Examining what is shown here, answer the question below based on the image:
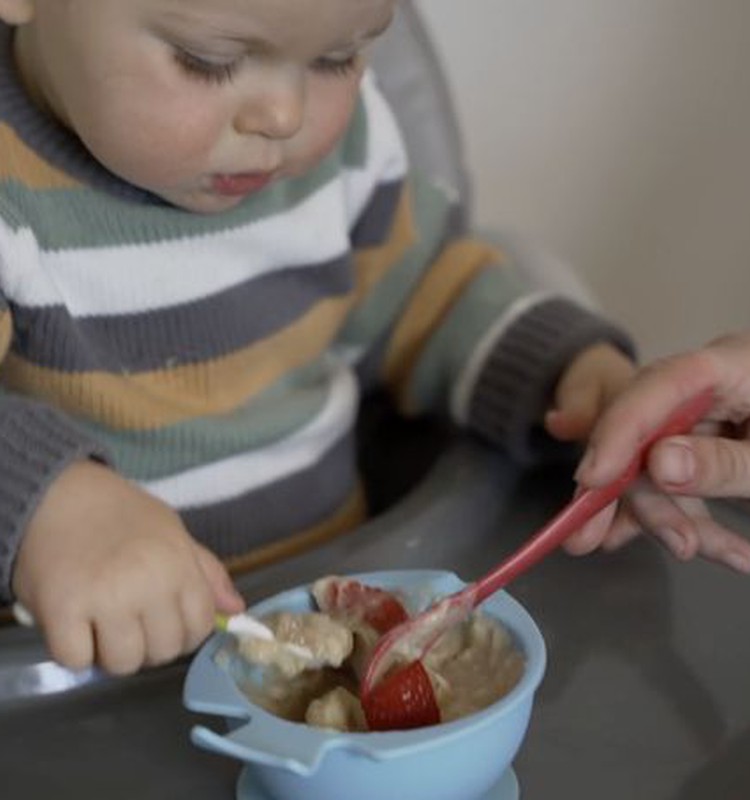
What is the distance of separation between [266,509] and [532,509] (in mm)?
134

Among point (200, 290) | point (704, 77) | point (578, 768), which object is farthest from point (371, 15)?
point (704, 77)

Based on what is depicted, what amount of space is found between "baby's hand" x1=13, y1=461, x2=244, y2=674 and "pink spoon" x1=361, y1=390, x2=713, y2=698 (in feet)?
0.19

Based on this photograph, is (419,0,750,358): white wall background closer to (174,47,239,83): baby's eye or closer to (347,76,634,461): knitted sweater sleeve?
(347,76,634,461): knitted sweater sleeve

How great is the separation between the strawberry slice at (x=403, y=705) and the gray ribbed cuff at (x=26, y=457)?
14 cm

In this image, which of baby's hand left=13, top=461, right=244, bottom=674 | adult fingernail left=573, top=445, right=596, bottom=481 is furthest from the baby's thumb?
adult fingernail left=573, top=445, right=596, bottom=481

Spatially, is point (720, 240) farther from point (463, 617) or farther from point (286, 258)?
point (463, 617)

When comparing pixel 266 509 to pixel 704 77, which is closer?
pixel 266 509

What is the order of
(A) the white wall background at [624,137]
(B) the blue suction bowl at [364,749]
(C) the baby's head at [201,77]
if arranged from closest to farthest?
(B) the blue suction bowl at [364,749] → (C) the baby's head at [201,77] → (A) the white wall background at [624,137]

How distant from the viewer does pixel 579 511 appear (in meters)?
0.65

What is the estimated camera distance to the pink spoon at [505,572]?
0.58 metres

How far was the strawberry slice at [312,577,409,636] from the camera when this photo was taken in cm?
60

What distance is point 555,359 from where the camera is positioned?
32.2 inches

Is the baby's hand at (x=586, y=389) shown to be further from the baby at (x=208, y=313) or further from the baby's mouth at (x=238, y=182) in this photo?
the baby's mouth at (x=238, y=182)

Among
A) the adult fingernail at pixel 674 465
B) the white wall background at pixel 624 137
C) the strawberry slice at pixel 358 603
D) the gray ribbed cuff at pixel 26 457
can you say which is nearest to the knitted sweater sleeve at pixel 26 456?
the gray ribbed cuff at pixel 26 457
